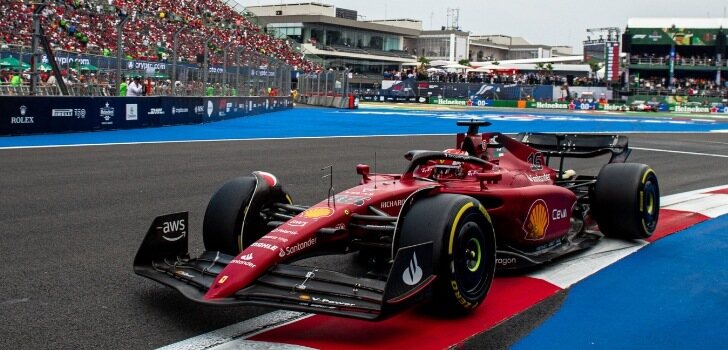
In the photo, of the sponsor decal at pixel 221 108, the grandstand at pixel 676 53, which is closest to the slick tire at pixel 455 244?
the sponsor decal at pixel 221 108

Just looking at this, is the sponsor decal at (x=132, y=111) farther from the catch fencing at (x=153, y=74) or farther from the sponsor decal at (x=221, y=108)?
the sponsor decal at (x=221, y=108)

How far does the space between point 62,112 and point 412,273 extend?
655 inches

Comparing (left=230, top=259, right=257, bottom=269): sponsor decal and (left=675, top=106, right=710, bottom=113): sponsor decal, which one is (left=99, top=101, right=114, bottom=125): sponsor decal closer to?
(left=230, top=259, right=257, bottom=269): sponsor decal

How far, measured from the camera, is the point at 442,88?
61.5m

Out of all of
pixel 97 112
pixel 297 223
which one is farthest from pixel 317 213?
pixel 97 112

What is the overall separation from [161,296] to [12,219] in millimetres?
3219

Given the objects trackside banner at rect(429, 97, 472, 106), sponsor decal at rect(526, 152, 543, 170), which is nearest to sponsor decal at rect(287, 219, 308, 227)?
sponsor decal at rect(526, 152, 543, 170)

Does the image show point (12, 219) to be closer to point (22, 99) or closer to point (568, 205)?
point (568, 205)

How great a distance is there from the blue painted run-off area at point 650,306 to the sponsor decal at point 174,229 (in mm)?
2324

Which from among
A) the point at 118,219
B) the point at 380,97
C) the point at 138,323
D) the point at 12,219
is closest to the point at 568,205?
the point at 138,323

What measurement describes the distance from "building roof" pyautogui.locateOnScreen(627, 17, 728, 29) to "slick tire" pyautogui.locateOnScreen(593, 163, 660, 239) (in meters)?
73.3

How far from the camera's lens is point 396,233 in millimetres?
5020

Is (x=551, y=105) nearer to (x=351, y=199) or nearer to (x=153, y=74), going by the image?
(x=153, y=74)

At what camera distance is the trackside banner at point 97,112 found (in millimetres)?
18312
